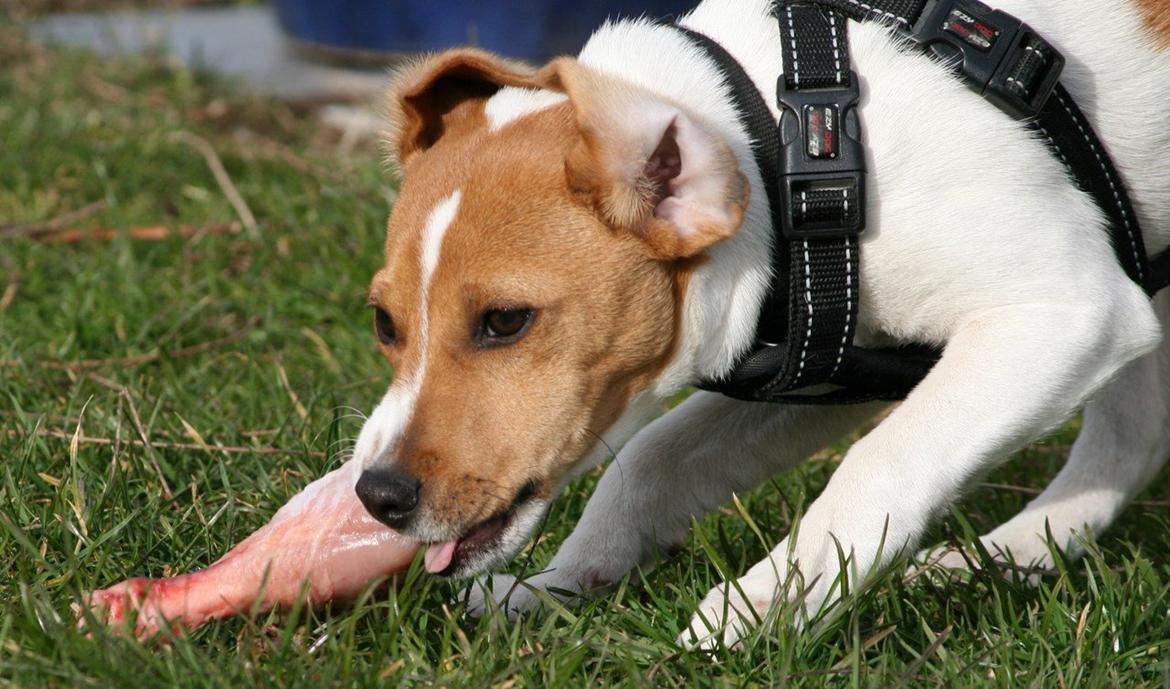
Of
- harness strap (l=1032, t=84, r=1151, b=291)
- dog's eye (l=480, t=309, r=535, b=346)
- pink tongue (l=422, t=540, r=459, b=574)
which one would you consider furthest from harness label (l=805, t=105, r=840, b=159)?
pink tongue (l=422, t=540, r=459, b=574)

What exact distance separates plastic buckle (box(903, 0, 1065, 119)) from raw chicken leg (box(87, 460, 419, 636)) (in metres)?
1.57

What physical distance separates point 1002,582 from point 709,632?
745 millimetres

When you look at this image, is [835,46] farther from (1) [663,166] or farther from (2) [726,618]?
(2) [726,618]

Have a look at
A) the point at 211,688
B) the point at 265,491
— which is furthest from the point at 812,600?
the point at 265,491

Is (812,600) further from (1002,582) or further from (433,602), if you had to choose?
(433,602)

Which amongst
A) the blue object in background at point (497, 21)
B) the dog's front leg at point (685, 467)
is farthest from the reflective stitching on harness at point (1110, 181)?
the blue object in background at point (497, 21)

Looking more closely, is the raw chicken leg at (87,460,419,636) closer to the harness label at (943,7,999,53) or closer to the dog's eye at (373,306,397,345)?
the dog's eye at (373,306,397,345)

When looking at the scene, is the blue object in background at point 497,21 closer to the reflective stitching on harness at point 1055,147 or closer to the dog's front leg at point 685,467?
the dog's front leg at point 685,467

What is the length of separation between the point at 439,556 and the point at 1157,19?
6.71ft

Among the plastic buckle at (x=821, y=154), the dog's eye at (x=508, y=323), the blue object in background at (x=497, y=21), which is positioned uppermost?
the plastic buckle at (x=821, y=154)

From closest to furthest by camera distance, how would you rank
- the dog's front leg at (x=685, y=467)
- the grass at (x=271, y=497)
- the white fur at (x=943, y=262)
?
1. the grass at (x=271, y=497)
2. the white fur at (x=943, y=262)
3. the dog's front leg at (x=685, y=467)

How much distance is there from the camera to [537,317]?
3.18m

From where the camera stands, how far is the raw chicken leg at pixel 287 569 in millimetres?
3090

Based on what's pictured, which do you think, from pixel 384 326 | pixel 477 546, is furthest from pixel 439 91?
pixel 477 546
